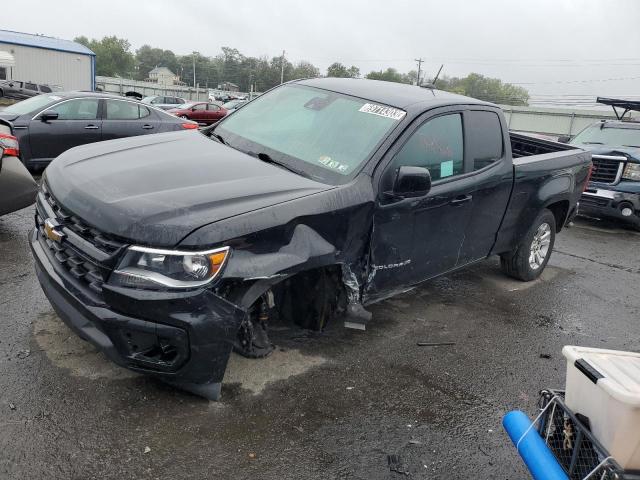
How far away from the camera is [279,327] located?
12.9 ft

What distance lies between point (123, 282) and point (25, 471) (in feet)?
3.06

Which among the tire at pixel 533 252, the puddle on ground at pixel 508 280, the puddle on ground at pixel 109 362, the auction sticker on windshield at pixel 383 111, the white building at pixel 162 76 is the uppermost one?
the auction sticker on windshield at pixel 383 111

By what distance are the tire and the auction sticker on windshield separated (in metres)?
2.30

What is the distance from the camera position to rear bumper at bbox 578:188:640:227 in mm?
8328

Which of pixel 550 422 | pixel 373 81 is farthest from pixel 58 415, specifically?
pixel 373 81

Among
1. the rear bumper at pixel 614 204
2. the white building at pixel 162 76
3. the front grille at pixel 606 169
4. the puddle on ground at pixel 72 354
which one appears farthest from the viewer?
the white building at pixel 162 76

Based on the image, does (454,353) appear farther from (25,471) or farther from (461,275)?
(25,471)

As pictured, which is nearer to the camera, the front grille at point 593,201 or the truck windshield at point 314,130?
the truck windshield at point 314,130

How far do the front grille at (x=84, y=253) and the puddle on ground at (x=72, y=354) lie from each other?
0.59 m

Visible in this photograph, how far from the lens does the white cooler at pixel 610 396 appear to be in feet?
6.16

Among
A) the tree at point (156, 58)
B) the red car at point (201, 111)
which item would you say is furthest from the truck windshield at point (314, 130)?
the tree at point (156, 58)

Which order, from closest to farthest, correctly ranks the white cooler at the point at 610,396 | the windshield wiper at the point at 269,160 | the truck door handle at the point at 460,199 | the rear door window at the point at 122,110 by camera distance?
the white cooler at the point at 610,396 → the windshield wiper at the point at 269,160 → the truck door handle at the point at 460,199 → the rear door window at the point at 122,110

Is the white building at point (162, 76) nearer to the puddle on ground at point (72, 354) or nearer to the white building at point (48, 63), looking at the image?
the white building at point (48, 63)

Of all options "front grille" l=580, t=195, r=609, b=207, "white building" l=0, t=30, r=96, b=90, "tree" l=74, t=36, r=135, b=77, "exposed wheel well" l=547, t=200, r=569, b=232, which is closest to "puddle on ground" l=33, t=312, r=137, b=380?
"exposed wheel well" l=547, t=200, r=569, b=232
